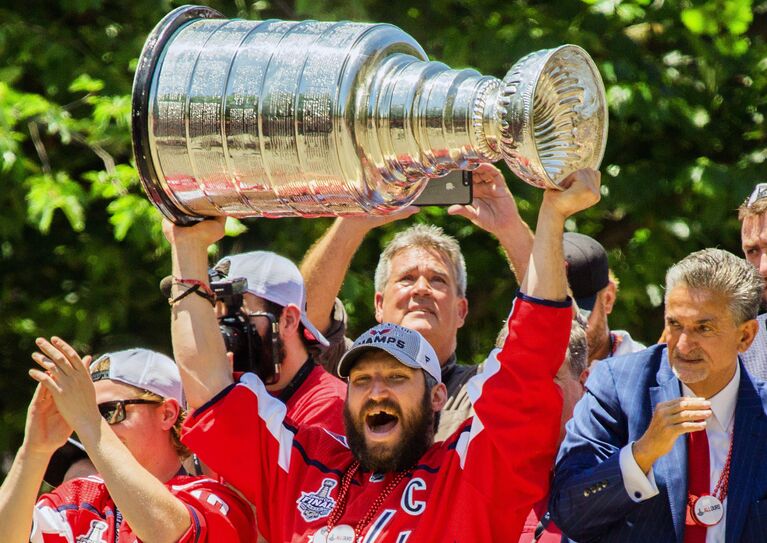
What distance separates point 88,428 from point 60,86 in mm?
3403

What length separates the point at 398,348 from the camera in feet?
12.2

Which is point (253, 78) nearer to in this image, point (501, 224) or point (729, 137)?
point (501, 224)

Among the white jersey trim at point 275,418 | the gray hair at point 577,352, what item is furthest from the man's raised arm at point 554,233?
the white jersey trim at point 275,418

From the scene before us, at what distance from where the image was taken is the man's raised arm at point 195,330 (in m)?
3.66

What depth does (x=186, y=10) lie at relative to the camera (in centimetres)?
343

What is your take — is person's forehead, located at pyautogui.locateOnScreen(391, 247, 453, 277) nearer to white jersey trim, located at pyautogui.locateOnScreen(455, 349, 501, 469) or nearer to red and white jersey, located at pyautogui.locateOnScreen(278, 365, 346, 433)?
red and white jersey, located at pyautogui.locateOnScreen(278, 365, 346, 433)

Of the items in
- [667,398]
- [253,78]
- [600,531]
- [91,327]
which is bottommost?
[91,327]

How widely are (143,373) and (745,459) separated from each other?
178 centimetres

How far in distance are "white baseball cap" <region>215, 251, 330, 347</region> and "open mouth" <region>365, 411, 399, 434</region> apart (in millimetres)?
650

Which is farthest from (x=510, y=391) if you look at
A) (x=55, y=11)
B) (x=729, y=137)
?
(x=55, y=11)

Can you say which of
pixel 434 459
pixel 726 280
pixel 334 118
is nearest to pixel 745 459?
pixel 726 280

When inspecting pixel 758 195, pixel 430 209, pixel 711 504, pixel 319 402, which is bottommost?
pixel 430 209

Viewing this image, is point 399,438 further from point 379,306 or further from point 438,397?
point 379,306

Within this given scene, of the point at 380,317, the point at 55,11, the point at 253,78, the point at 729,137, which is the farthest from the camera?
the point at 55,11
